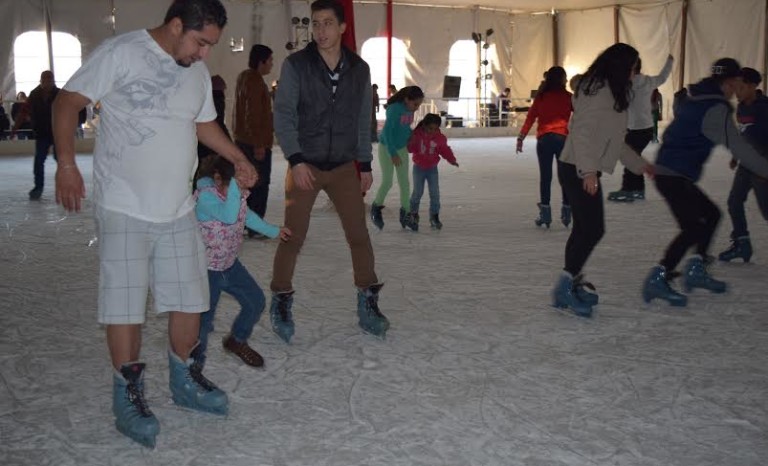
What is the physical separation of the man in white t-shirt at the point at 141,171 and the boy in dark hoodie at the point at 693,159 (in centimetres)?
264

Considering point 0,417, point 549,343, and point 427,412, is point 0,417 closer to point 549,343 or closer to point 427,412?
point 427,412

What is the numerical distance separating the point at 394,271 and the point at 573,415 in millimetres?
2675

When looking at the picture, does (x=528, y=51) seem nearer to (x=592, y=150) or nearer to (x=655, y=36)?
(x=655, y=36)

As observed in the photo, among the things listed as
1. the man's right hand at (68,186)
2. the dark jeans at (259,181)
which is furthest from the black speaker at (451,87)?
the man's right hand at (68,186)

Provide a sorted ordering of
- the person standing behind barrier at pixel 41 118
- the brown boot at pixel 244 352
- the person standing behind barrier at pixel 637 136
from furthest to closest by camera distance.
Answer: the person standing behind barrier at pixel 41 118 < the person standing behind barrier at pixel 637 136 < the brown boot at pixel 244 352

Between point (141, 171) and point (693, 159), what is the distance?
2.97 metres

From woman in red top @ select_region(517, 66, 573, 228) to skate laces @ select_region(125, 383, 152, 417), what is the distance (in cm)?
484

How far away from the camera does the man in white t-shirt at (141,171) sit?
2.41 metres

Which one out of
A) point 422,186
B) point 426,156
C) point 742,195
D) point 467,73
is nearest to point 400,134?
point 426,156

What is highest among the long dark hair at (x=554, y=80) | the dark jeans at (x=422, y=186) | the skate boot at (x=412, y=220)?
the long dark hair at (x=554, y=80)

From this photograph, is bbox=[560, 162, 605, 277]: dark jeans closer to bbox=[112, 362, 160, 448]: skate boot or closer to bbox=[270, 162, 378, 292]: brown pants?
bbox=[270, 162, 378, 292]: brown pants

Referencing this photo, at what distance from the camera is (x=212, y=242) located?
305 centimetres

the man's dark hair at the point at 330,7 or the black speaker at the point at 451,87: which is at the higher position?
the black speaker at the point at 451,87

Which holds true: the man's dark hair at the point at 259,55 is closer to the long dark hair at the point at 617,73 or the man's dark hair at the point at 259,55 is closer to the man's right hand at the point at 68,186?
the long dark hair at the point at 617,73
